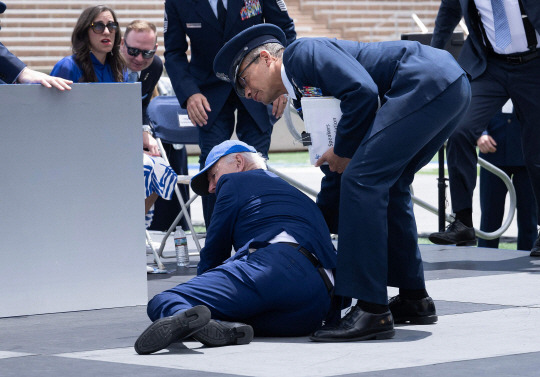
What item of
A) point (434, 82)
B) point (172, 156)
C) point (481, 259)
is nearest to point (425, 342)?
point (434, 82)

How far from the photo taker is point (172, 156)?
29.5ft

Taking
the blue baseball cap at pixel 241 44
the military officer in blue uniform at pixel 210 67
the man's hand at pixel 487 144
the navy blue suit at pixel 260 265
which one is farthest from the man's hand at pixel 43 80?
the man's hand at pixel 487 144

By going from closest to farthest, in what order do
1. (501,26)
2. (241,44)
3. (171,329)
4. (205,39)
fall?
(171,329), (241,44), (205,39), (501,26)

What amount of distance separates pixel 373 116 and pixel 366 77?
0.52 ft

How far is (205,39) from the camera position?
6.68m

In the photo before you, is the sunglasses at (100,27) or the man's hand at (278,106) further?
the sunglasses at (100,27)

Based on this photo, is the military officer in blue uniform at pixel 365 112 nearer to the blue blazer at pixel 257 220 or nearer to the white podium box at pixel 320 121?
the white podium box at pixel 320 121

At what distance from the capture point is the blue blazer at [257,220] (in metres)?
4.43

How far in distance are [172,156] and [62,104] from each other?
12.6 ft

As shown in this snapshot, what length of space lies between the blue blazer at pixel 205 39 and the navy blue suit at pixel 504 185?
1963 mm

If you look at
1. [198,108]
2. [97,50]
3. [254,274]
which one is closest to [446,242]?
[198,108]

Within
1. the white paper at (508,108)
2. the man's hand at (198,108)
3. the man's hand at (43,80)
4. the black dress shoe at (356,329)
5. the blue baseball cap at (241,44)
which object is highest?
the blue baseball cap at (241,44)

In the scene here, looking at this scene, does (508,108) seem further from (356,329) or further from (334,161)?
(356,329)

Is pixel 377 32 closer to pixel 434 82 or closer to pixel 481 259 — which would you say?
pixel 481 259
